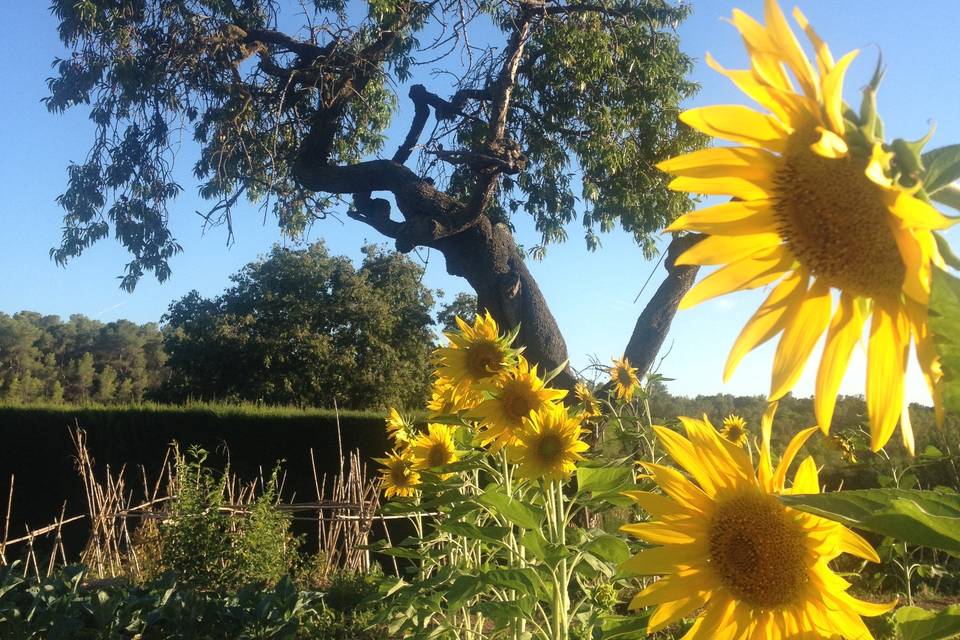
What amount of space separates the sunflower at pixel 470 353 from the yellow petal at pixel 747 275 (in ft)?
4.68

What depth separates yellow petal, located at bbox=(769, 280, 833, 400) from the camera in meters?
0.65

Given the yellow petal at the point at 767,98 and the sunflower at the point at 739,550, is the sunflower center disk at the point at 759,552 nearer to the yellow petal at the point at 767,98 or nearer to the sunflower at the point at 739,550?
the sunflower at the point at 739,550

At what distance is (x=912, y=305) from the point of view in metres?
0.55

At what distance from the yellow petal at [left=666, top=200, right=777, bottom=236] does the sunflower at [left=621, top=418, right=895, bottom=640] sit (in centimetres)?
27

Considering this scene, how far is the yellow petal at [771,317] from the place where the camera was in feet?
2.19

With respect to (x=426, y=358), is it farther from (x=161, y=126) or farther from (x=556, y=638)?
(x=556, y=638)

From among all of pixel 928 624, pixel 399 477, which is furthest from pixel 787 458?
pixel 399 477

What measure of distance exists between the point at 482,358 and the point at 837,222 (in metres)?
1.56

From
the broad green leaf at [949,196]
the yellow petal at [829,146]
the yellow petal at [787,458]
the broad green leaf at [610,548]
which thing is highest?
the yellow petal at [829,146]

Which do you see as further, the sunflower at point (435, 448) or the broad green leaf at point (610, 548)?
the sunflower at point (435, 448)

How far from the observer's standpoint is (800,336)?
667mm

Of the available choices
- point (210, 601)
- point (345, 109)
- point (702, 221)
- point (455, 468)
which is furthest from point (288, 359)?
point (702, 221)

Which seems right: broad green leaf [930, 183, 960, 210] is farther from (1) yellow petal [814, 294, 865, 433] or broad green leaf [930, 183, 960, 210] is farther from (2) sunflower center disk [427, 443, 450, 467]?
(2) sunflower center disk [427, 443, 450, 467]

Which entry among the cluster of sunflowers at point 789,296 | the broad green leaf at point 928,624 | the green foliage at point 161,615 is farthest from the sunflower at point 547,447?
the green foliage at point 161,615
